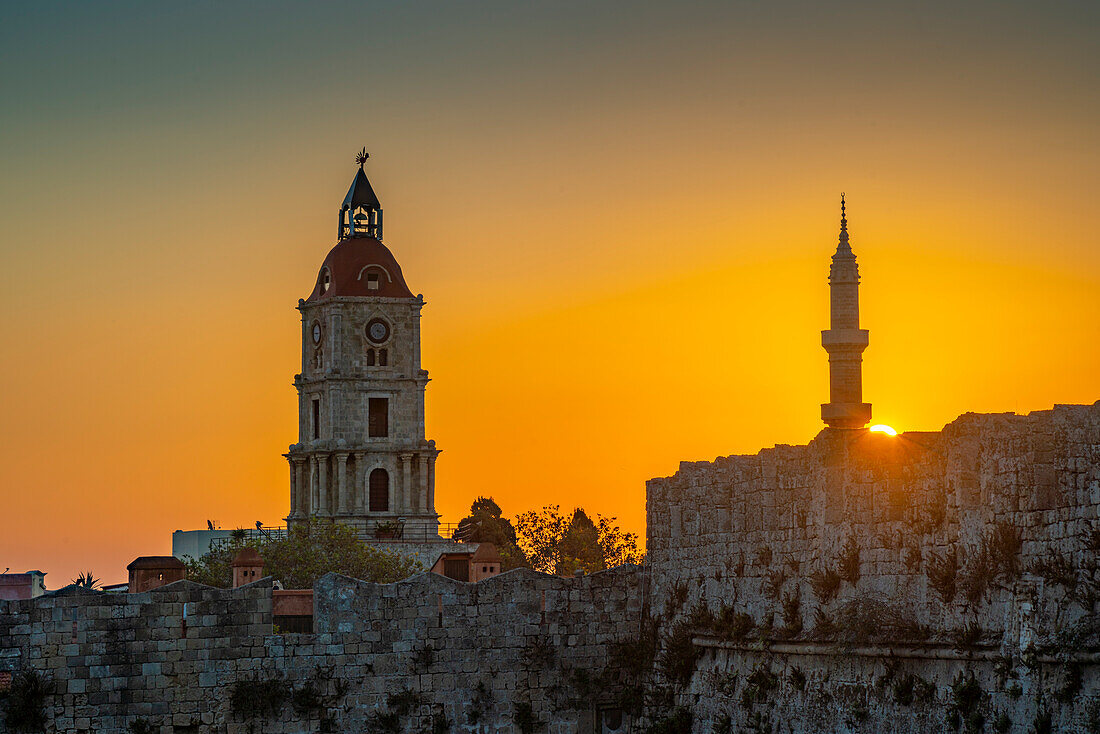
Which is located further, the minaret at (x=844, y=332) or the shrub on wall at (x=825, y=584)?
the minaret at (x=844, y=332)

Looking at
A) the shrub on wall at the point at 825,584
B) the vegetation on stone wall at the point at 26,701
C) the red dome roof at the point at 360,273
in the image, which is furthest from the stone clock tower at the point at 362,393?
the shrub on wall at the point at 825,584

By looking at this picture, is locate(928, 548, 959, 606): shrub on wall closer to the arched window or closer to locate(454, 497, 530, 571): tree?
locate(454, 497, 530, 571): tree

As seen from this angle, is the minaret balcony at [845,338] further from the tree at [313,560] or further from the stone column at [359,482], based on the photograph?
the stone column at [359,482]

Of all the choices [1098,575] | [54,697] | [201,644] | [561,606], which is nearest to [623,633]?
[561,606]

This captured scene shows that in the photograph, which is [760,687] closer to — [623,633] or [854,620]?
[854,620]

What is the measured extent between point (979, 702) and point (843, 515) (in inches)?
192

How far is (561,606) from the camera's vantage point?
38.1 m

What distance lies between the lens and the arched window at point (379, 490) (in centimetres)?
10119

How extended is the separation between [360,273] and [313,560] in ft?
57.8

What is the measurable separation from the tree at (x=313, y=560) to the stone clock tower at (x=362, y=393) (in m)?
6.70

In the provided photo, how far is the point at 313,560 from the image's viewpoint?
85.5 meters

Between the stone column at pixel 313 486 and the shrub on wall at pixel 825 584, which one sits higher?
the stone column at pixel 313 486

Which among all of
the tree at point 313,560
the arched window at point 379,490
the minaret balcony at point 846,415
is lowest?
the tree at point 313,560

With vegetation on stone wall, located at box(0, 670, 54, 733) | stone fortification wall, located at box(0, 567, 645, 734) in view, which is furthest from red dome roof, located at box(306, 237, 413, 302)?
vegetation on stone wall, located at box(0, 670, 54, 733)
